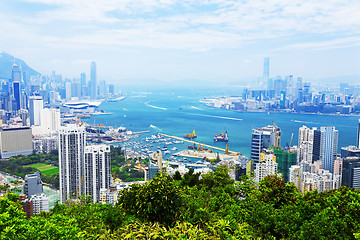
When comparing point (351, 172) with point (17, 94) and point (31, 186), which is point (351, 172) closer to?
point (31, 186)

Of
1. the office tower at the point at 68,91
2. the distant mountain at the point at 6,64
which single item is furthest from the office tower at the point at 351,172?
the office tower at the point at 68,91

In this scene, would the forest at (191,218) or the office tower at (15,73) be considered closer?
the forest at (191,218)

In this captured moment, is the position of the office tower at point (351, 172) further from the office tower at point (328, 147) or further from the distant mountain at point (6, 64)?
the distant mountain at point (6, 64)

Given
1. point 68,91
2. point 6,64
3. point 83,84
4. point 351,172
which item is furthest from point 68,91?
point 351,172

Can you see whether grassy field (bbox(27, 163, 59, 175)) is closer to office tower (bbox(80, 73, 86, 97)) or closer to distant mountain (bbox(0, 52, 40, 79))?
distant mountain (bbox(0, 52, 40, 79))

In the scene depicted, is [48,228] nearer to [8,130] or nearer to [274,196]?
[274,196]

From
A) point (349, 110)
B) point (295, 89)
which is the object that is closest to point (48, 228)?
point (349, 110)
